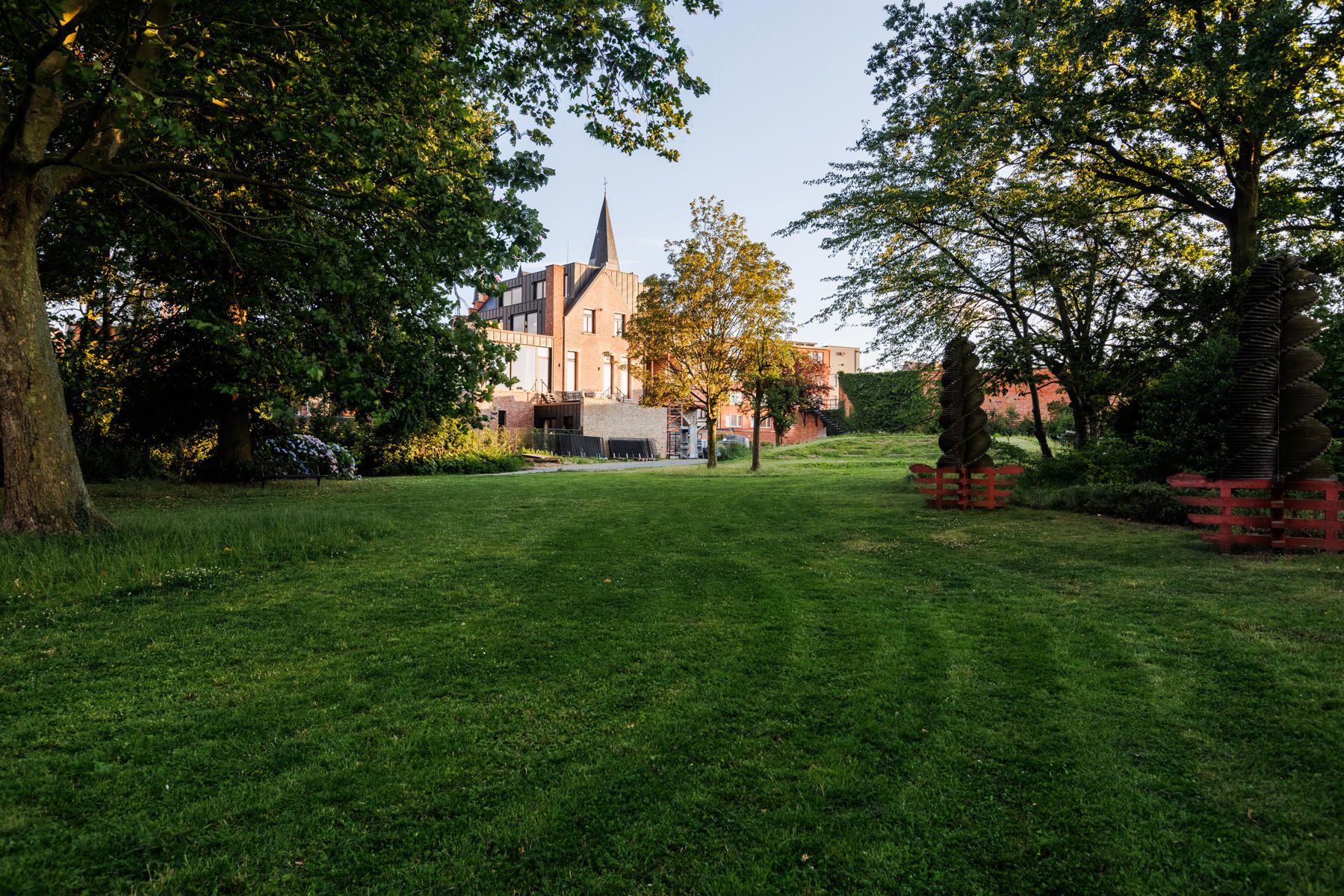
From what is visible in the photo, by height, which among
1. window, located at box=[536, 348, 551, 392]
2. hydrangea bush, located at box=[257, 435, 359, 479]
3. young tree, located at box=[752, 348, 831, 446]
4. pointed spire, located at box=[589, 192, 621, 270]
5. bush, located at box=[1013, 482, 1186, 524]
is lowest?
bush, located at box=[1013, 482, 1186, 524]

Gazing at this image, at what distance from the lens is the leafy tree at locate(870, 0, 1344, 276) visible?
9562 millimetres

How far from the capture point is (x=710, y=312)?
24.7 m

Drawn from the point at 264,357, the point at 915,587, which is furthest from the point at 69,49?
the point at 915,587

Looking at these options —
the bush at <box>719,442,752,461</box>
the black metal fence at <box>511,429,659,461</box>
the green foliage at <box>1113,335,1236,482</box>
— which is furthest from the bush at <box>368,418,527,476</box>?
the green foliage at <box>1113,335,1236,482</box>

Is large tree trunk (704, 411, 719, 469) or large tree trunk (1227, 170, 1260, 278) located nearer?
large tree trunk (1227, 170, 1260, 278)

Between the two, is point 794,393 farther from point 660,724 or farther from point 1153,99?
point 660,724

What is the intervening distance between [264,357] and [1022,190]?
14.5m

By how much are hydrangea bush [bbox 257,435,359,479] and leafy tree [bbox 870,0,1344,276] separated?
1640 cm

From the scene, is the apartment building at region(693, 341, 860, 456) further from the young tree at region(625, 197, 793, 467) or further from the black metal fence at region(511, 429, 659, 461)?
the young tree at region(625, 197, 793, 467)

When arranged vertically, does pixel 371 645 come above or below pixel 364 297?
below

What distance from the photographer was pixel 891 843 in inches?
102

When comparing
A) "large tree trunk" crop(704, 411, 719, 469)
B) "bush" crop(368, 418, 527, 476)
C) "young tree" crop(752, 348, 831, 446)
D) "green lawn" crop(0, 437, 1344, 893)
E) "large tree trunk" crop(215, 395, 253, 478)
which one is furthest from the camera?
"young tree" crop(752, 348, 831, 446)

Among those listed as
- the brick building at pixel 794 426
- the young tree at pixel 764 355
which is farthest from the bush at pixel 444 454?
the brick building at pixel 794 426

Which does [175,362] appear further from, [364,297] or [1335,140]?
[1335,140]
